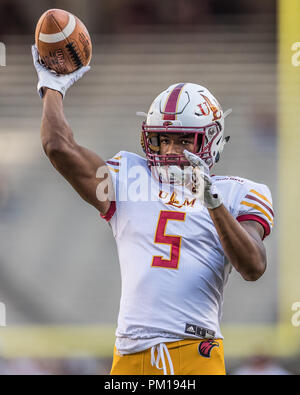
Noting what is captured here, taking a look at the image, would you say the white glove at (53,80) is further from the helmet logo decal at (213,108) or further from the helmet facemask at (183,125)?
the helmet logo decal at (213,108)

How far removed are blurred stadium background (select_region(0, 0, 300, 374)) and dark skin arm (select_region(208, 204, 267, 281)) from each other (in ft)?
10.2

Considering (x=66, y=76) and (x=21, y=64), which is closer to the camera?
(x=66, y=76)

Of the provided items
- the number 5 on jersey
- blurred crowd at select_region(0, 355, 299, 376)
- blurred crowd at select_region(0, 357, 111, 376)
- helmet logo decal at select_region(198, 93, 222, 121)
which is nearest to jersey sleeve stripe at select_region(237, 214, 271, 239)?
the number 5 on jersey

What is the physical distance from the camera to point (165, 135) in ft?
7.35

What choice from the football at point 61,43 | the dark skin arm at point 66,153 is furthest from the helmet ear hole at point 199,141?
the football at point 61,43

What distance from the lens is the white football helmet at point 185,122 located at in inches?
87.1

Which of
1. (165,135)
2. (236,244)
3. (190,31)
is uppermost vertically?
(190,31)

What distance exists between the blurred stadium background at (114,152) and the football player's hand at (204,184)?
3289mm

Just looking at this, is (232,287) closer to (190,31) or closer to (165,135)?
(190,31)

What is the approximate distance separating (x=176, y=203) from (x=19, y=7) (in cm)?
459

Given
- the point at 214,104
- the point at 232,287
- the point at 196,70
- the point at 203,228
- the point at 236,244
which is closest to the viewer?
the point at 236,244

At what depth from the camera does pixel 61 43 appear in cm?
223

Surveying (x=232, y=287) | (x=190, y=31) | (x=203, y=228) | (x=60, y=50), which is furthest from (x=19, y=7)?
(x=203, y=228)

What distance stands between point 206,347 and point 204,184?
0.52 m
